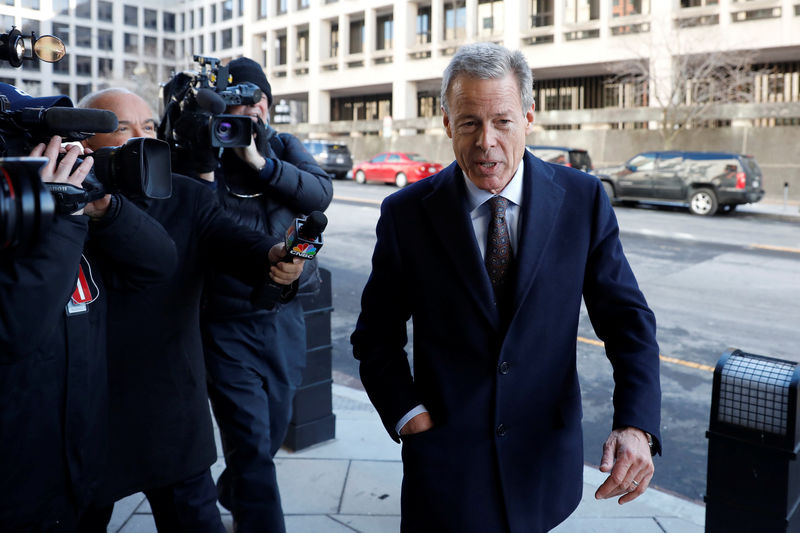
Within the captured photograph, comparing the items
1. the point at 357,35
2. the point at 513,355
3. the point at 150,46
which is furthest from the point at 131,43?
the point at 513,355

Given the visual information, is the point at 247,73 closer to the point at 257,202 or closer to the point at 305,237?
the point at 257,202

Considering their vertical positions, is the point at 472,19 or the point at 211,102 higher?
the point at 472,19

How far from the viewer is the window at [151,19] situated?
75125 mm

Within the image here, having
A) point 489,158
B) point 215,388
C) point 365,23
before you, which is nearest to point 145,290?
point 215,388

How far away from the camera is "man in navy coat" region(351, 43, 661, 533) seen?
220 centimetres

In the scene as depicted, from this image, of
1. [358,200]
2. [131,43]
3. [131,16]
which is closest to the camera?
[358,200]

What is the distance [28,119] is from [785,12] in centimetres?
3192

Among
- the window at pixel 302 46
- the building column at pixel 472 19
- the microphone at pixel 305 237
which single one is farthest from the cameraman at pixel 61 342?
the window at pixel 302 46

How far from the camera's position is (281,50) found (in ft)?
177

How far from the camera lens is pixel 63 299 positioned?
6.39ft

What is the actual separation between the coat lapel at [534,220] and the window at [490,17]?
38990 millimetres

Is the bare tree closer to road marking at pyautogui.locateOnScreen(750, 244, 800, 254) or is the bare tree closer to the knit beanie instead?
road marking at pyautogui.locateOnScreen(750, 244, 800, 254)

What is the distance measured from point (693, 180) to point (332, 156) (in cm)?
1608

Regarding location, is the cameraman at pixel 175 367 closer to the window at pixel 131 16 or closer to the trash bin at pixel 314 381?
the trash bin at pixel 314 381
